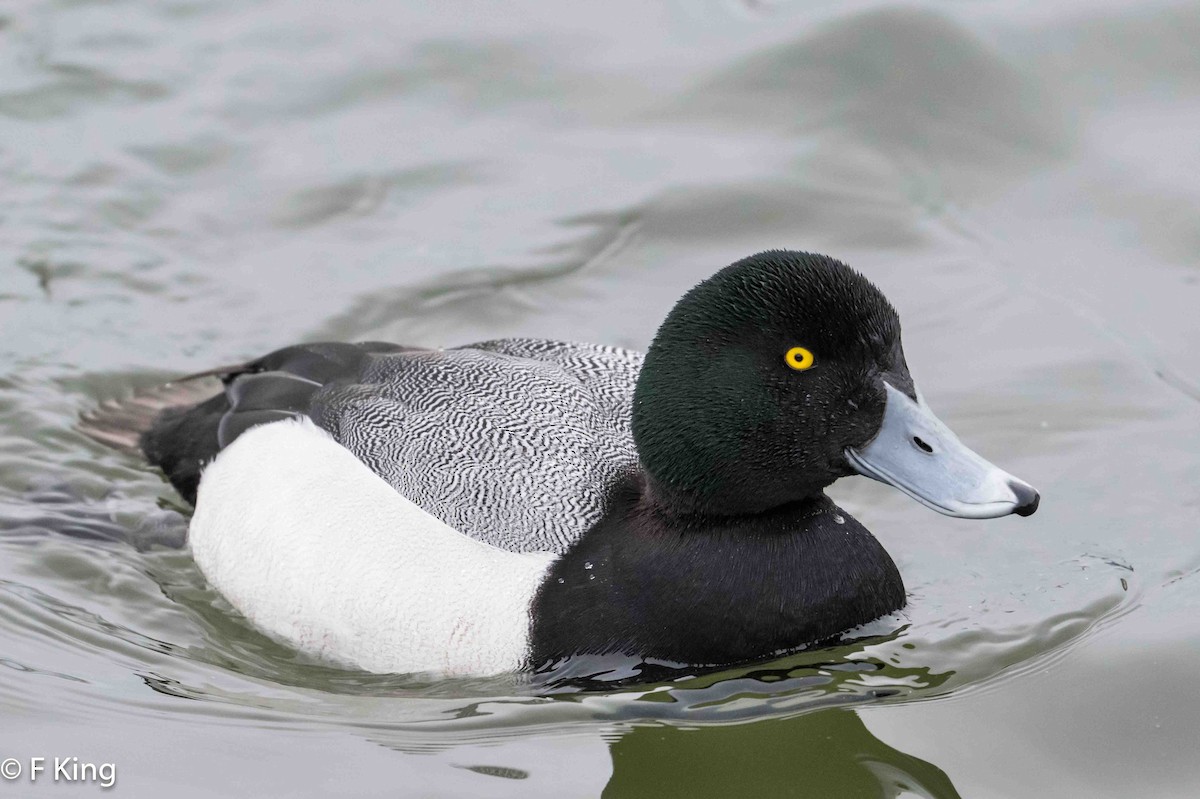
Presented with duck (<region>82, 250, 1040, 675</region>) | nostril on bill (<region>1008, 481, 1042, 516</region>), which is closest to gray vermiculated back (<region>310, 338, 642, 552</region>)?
duck (<region>82, 250, 1040, 675</region>)

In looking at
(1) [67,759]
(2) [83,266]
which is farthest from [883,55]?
(1) [67,759]

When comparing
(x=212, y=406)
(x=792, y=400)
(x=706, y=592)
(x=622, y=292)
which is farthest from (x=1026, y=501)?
(x=622, y=292)

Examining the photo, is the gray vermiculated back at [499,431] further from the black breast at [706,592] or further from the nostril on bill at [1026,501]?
the nostril on bill at [1026,501]

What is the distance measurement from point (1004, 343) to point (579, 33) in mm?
4377

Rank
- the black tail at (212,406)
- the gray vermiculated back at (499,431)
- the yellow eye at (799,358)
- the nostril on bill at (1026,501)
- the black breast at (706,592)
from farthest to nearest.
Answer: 1. the black tail at (212,406)
2. the gray vermiculated back at (499,431)
3. the black breast at (706,592)
4. the yellow eye at (799,358)
5. the nostril on bill at (1026,501)

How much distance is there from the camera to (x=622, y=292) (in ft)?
28.4

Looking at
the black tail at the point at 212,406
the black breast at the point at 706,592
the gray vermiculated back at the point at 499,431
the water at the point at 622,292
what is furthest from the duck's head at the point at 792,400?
the black tail at the point at 212,406

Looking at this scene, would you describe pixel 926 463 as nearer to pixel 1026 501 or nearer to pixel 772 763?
pixel 1026 501

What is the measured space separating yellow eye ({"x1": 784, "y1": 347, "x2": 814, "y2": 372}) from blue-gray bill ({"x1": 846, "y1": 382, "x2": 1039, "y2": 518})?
10.2 inches

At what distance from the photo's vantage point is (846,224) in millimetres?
9117

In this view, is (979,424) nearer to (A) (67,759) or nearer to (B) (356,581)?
(B) (356,581)

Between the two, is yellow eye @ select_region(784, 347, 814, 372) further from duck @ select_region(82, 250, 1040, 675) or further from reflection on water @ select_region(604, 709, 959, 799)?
reflection on water @ select_region(604, 709, 959, 799)

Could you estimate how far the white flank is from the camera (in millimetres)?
5348

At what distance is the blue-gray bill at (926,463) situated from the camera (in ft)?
16.4
